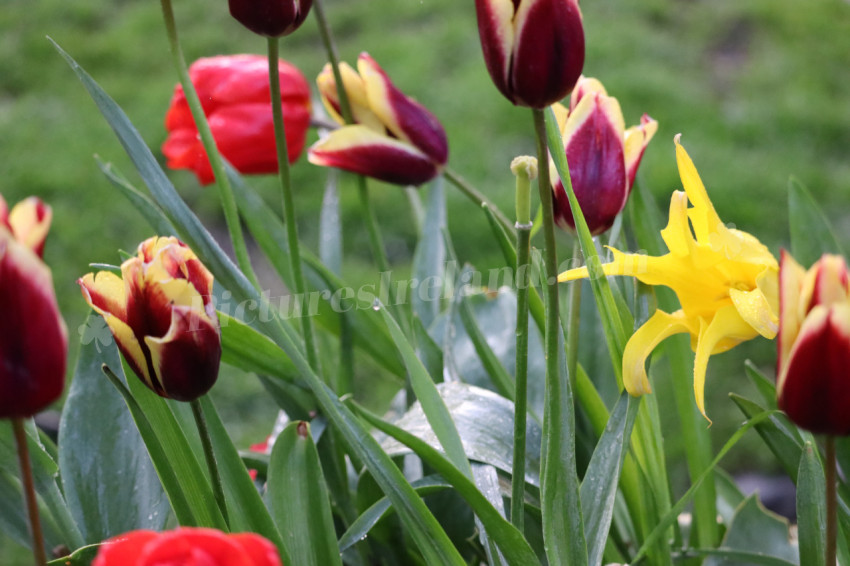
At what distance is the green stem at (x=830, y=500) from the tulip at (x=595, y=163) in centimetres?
20

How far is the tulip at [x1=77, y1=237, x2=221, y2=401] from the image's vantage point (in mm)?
368

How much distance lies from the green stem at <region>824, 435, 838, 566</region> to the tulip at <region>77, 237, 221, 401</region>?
0.24 m

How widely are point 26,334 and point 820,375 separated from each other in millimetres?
253

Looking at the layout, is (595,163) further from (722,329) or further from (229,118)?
(229,118)

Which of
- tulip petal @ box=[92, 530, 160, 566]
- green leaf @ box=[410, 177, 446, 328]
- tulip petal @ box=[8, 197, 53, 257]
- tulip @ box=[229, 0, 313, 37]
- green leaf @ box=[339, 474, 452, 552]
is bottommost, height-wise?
green leaf @ box=[339, 474, 452, 552]

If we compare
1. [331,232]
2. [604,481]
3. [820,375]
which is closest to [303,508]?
[604,481]

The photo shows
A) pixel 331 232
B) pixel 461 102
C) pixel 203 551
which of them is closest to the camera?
pixel 203 551

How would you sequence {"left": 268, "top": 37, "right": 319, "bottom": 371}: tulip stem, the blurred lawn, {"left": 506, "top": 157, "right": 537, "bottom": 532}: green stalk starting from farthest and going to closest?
the blurred lawn → {"left": 268, "top": 37, "right": 319, "bottom": 371}: tulip stem → {"left": 506, "top": 157, "right": 537, "bottom": 532}: green stalk

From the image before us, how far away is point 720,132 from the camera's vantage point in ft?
6.59

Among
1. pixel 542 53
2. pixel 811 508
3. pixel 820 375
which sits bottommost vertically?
pixel 811 508

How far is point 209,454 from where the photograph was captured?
40 centimetres

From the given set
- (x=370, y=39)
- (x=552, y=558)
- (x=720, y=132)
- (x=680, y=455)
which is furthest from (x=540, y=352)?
(x=370, y=39)

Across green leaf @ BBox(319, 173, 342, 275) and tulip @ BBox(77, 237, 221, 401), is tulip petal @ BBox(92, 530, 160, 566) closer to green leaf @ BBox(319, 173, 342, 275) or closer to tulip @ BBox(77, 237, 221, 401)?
tulip @ BBox(77, 237, 221, 401)

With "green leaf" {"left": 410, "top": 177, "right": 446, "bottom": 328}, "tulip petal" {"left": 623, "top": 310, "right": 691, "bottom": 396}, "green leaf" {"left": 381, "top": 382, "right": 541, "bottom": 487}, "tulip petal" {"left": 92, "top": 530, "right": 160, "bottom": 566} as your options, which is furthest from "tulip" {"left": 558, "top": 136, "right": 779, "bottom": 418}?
"green leaf" {"left": 410, "top": 177, "right": 446, "bottom": 328}
